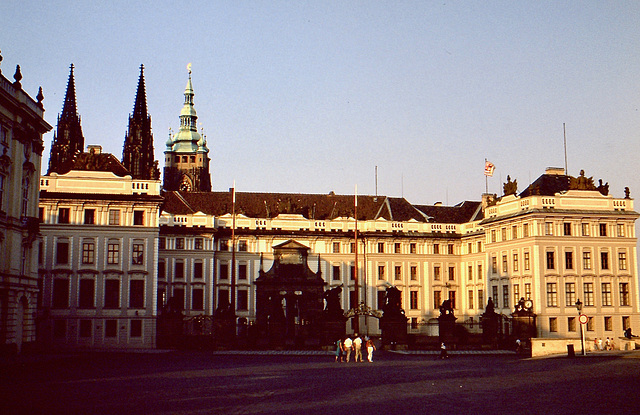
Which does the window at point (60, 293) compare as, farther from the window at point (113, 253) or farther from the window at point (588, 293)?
Answer: the window at point (588, 293)

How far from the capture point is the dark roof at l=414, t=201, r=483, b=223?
89.2 metres

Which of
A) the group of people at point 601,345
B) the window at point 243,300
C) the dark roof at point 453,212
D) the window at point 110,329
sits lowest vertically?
the group of people at point 601,345

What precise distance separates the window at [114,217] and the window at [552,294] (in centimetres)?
3730

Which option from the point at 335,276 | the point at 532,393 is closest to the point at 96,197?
the point at 335,276

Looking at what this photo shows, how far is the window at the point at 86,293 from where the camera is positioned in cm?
6525

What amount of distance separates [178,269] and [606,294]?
39.9 m

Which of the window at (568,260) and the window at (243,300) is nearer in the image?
the window at (568,260)

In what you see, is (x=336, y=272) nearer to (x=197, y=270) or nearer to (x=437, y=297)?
(x=437, y=297)

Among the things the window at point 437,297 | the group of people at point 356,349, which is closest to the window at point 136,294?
the group of people at point 356,349

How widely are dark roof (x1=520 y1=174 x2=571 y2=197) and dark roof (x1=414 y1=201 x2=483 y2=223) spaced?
1236 centimetres

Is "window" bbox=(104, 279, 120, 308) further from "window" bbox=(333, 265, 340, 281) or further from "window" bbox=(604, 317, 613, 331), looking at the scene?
"window" bbox=(604, 317, 613, 331)

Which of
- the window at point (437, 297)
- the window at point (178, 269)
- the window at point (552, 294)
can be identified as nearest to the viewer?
the window at point (552, 294)

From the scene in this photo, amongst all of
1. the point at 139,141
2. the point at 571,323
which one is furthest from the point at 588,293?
the point at 139,141

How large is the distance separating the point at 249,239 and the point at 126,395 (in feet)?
189
